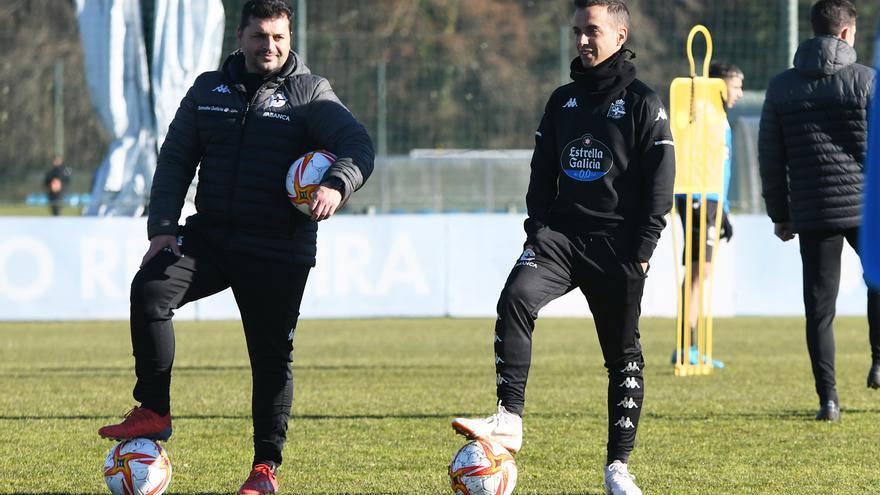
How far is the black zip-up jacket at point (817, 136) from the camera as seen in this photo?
25.4 feet

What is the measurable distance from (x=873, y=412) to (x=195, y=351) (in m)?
6.43

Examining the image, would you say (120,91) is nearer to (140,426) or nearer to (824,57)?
(824,57)

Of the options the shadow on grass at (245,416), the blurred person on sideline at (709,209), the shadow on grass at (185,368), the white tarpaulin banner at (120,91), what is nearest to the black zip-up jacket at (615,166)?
the shadow on grass at (245,416)

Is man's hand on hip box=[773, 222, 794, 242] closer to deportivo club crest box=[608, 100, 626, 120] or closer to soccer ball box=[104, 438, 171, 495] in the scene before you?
deportivo club crest box=[608, 100, 626, 120]

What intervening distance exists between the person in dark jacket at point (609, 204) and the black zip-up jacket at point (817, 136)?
7.45ft

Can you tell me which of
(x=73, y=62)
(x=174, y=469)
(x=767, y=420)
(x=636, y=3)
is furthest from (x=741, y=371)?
(x=73, y=62)

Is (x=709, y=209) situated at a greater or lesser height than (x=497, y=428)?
greater

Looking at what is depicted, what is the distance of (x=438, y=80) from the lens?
1956 cm

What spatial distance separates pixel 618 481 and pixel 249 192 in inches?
70.3

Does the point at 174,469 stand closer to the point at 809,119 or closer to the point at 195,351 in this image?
the point at 809,119

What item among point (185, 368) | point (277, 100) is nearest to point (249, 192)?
point (277, 100)

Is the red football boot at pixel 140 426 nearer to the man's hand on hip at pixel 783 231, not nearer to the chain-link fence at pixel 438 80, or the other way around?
the man's hand on hip at pixel 783 231

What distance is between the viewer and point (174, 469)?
6496 millimetres

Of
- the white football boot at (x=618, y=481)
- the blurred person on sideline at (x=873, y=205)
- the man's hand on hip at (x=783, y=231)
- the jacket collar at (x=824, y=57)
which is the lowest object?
the white football boot at (x=618, y=481)
